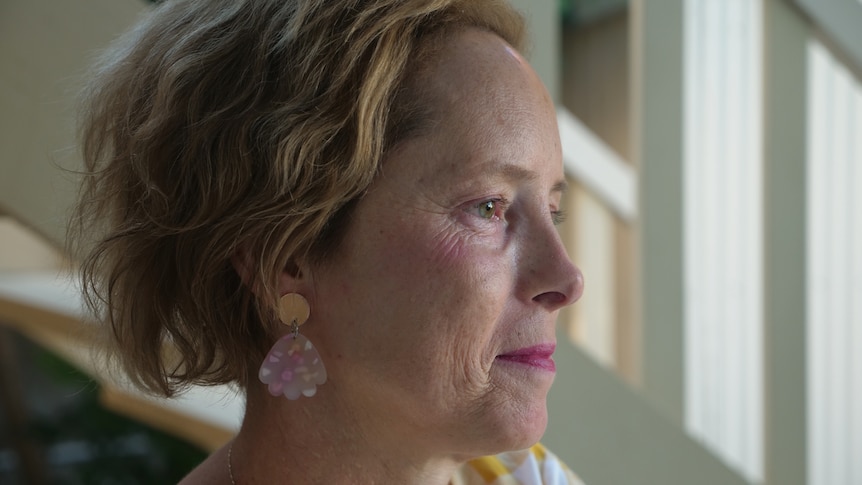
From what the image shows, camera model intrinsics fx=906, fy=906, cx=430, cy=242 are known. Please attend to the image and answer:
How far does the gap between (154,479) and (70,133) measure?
344 cm

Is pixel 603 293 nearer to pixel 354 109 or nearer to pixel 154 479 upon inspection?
pixel 154 479

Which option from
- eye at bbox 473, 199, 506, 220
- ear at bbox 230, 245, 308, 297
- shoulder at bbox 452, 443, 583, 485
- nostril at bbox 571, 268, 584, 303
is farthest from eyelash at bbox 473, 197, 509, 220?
shoulder at bbox 452, 443, 583, 485

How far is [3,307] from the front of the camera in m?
2.55

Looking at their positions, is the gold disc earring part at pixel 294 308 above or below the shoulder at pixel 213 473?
above

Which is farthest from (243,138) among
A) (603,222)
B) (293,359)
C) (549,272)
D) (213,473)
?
(603,222)

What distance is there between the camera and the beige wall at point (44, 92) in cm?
130

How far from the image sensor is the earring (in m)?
1.02

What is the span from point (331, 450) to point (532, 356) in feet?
0.87

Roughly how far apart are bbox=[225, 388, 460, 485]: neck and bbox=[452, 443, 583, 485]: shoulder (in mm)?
156

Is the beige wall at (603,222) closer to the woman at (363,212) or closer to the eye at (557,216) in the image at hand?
the eye at (557,216)

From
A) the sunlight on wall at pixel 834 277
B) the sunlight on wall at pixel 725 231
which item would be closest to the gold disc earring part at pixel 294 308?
the sunlight on wall at pixel 725 231

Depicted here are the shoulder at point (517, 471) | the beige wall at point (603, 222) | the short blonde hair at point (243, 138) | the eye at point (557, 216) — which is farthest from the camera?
the beige wall at point (603, 222)

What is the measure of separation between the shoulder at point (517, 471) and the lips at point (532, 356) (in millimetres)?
301

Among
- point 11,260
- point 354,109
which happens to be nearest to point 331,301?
point 354,109
